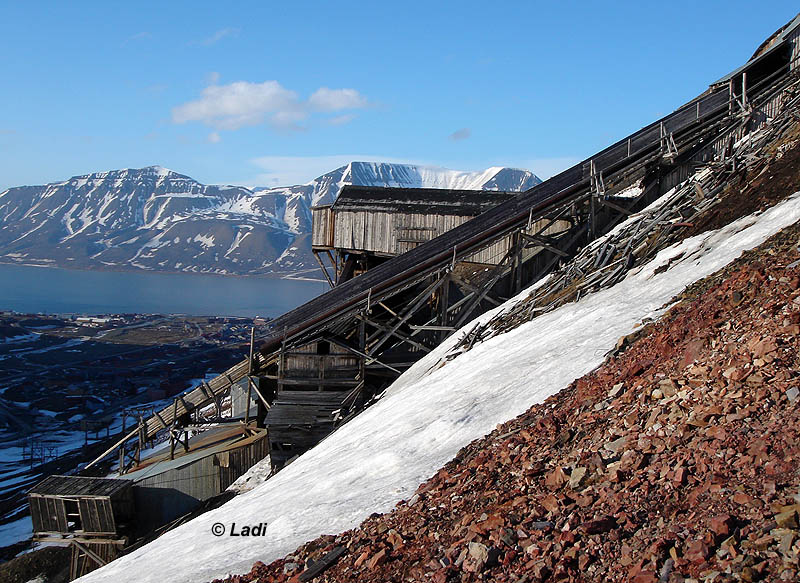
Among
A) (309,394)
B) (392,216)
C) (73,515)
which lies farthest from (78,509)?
(392,216)

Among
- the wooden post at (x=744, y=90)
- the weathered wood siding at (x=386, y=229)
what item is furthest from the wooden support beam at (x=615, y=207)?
the weathered wood siding at (x=386, y=229)

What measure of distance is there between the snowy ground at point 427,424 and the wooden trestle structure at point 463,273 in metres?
6.12

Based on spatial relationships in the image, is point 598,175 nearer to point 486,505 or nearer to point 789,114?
point 789,114

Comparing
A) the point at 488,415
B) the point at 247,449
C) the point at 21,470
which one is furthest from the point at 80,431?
the point at 488,415

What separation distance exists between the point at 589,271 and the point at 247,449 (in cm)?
1593

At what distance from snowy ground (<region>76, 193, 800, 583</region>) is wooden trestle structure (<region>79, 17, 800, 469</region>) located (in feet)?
20.1

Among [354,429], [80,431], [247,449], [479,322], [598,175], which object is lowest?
[80,431]

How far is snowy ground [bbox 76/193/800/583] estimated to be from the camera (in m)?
11.4

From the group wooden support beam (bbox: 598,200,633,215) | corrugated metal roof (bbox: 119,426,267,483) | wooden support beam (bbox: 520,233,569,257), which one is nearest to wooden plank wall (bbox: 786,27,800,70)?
wooden support beam (bbox: 598,200,633,215)

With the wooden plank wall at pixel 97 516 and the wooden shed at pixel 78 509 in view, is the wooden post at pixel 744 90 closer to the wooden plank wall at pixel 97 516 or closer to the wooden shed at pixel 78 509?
the wooden shed at pixel 78 509

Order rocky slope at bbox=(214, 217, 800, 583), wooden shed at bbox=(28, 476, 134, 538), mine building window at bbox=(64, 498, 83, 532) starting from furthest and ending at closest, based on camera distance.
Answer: mine building window at bbox=(64, 498, 83, 532) → wooden shed at bbox=(28, 476, 134, 538) → rocky slope at bbox=(214, 217, 800, 583)

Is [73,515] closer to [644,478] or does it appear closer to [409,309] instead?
[409,309]

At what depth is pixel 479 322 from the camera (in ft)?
72.8

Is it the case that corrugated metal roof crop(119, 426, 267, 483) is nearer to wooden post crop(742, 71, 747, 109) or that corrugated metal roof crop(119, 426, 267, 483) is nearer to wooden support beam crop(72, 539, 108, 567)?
wooden support beam crop(72, 539, 108, 567)
